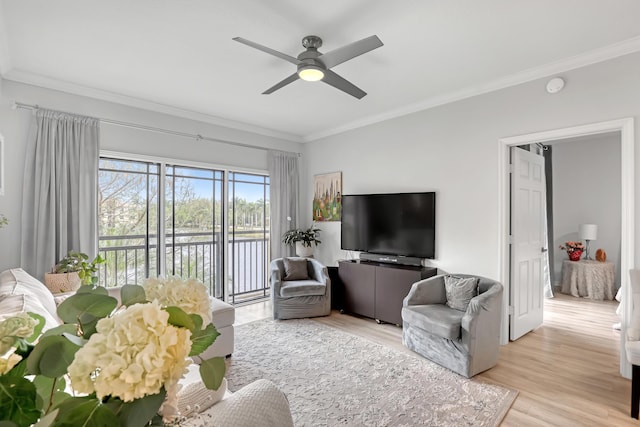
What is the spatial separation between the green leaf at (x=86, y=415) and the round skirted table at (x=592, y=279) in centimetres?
631

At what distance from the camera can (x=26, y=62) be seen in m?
2.84

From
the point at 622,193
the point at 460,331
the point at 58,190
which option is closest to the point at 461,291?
the point at 460,331

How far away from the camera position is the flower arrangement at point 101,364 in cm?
40

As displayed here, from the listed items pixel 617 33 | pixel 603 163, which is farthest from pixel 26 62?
pixel 603 163

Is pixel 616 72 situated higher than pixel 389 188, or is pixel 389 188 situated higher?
pixel 616 72

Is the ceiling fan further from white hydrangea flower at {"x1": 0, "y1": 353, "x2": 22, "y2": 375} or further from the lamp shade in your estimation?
the lamp shade

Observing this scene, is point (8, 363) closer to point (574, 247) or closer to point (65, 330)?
point (65, 330)

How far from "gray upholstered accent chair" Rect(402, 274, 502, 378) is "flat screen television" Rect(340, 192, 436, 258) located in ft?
2.82

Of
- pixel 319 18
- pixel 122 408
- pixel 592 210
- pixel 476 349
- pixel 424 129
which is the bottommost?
pixel 476 349

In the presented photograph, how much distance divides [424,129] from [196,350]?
153 inches

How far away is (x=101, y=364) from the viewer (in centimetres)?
40

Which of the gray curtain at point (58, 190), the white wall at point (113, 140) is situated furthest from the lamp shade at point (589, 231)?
the gray curtain at point (58, 190)

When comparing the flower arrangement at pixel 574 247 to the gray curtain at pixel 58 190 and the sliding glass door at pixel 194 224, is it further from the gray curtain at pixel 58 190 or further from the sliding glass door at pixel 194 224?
the gray curtain at pixel 58 190

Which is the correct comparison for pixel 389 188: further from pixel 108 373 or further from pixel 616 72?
pixel 108 373
